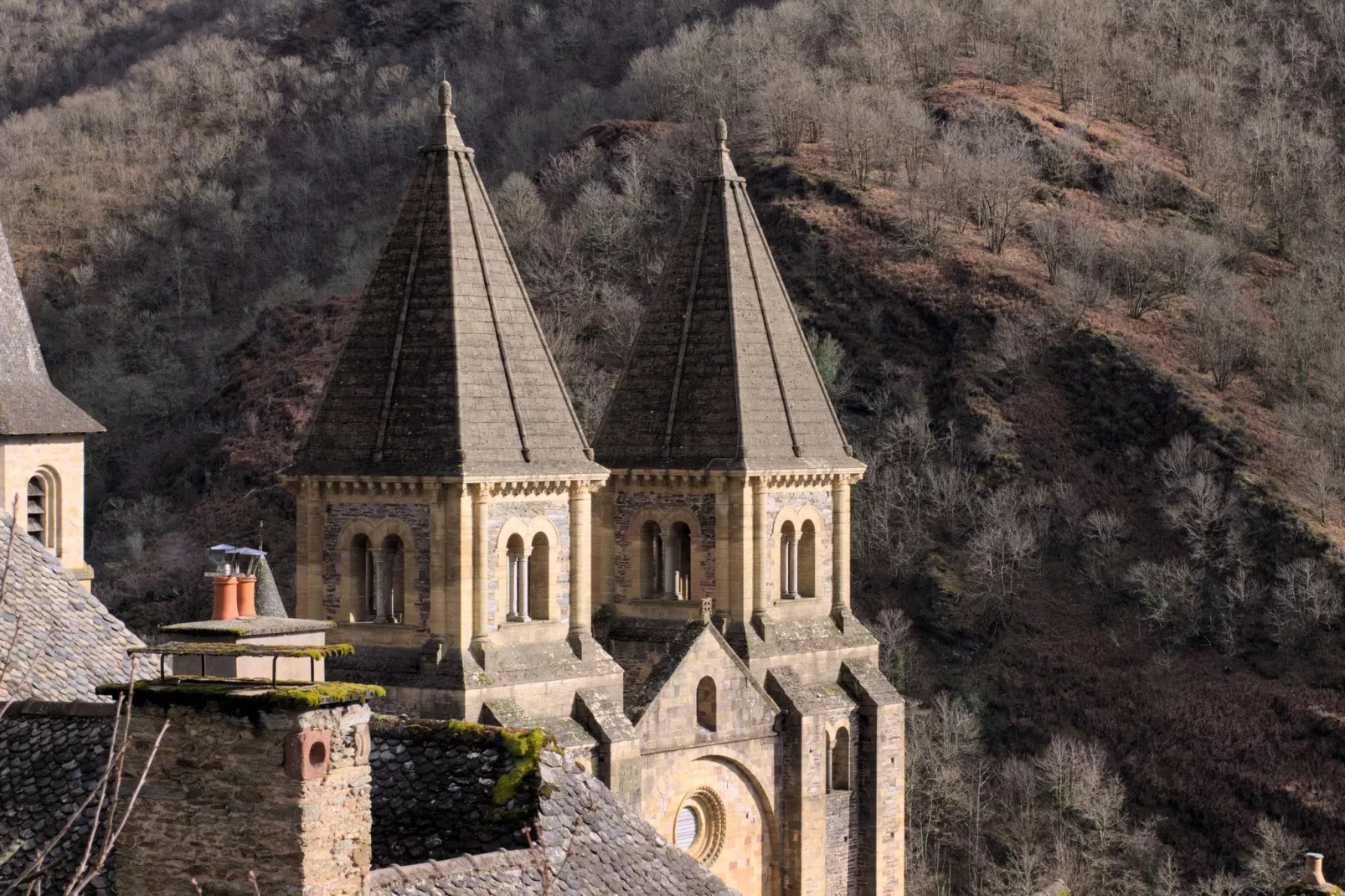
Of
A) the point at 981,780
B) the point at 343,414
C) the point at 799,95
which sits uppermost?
the point at 799,95

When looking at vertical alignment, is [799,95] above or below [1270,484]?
above

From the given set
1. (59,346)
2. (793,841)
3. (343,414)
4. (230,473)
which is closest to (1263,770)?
(793,841)

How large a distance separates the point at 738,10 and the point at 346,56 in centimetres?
2649

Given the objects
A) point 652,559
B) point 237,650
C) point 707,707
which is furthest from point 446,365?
point 237,650

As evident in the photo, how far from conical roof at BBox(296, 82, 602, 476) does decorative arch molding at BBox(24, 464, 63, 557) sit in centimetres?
879

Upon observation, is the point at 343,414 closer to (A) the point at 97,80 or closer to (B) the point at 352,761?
(B) the point at 352,761

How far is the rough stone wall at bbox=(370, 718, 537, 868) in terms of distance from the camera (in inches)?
765

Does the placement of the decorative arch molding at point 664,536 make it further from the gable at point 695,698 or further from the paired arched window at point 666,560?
the gable at point 695,698

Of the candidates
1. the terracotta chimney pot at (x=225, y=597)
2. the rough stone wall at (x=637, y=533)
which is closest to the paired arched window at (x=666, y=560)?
the rough stone wall at (x=637, y=533)

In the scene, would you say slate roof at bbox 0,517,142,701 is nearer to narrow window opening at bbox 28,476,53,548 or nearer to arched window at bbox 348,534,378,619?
arched window at bbox 348,534,378,619

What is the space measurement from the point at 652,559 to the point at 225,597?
51.5ft

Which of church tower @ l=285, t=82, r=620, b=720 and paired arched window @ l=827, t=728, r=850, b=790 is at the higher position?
church tower @ l=285, t=82, r=620, b=720

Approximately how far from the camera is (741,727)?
34.2 meters

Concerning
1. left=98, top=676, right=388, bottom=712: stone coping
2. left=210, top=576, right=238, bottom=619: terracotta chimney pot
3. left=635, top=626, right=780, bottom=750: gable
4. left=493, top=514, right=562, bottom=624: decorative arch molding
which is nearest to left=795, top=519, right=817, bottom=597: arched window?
left=635, top=626, right=780, bottom=750: gable
